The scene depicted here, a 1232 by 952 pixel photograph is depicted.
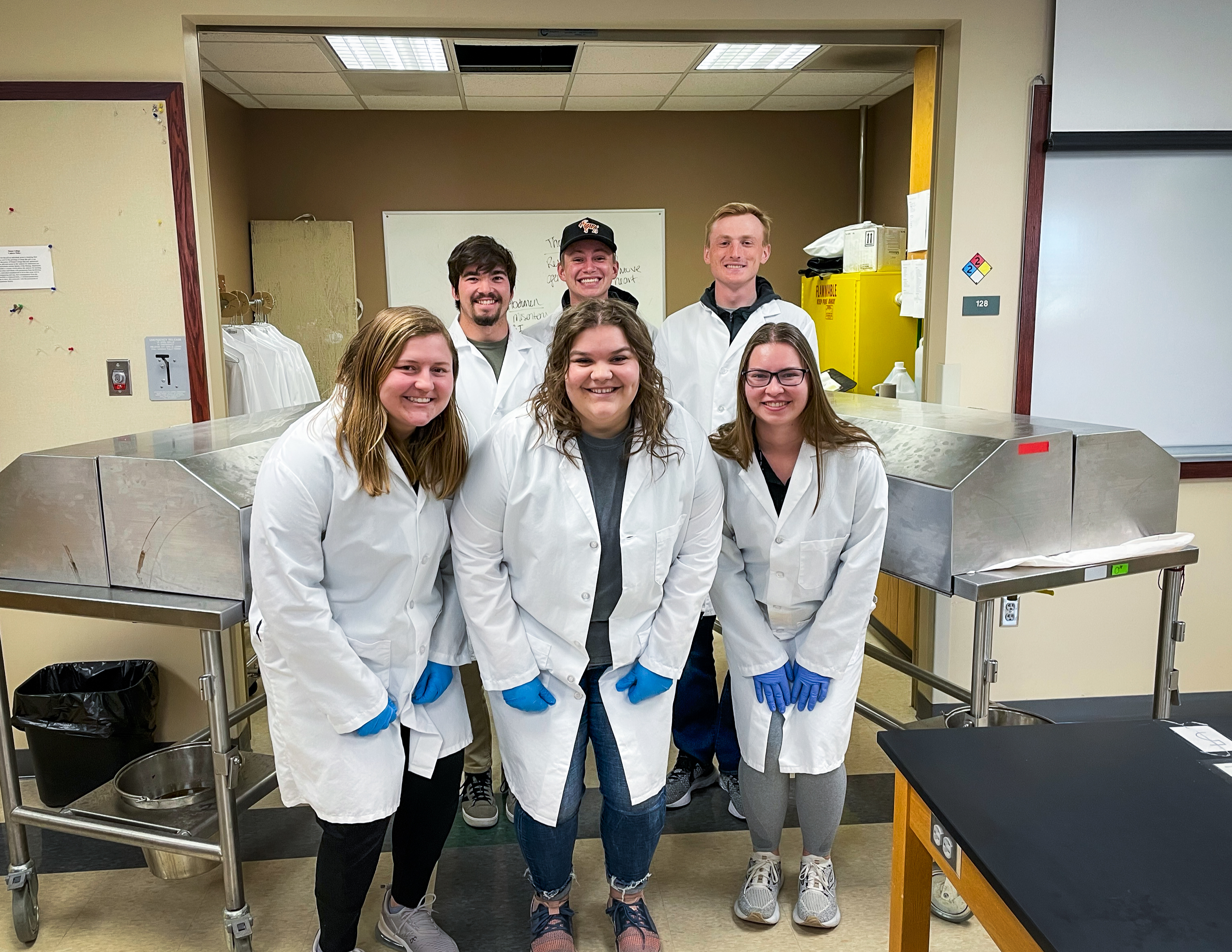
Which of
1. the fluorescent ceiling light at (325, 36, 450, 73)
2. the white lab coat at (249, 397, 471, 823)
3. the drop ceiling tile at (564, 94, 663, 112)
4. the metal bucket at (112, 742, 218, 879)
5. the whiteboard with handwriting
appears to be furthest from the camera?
the whiteboard with handwriting

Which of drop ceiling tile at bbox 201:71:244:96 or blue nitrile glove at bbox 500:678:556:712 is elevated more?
drop ceiling tile at bbox 201:71:244:96

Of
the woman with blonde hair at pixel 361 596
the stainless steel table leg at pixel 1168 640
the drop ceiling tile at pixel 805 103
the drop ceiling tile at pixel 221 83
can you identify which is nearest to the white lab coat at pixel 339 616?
the woman with blonde hair at pixel 361 596

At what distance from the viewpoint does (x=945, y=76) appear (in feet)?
8.78

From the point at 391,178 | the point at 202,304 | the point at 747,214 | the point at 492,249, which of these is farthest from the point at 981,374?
the point at 391,178

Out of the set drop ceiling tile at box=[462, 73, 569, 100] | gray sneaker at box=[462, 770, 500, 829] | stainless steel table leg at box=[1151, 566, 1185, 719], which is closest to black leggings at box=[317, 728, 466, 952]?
gray sneaker at box=[462, 770, 500, 829]

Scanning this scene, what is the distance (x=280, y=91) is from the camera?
4.65m

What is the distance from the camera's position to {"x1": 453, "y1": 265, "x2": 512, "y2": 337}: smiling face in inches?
88.7

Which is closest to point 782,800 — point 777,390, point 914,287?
point 777,390

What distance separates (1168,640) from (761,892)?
1.13m

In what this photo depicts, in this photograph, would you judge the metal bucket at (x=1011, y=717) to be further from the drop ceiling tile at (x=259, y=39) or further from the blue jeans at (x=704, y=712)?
the drop ceiling tile at (x=259, y=39)

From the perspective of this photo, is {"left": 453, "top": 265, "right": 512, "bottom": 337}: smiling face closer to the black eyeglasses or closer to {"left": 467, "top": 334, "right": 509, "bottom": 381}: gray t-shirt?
{"left": 467, "top": 334, "right": 509, "bottom": 381}: gray t-shirt

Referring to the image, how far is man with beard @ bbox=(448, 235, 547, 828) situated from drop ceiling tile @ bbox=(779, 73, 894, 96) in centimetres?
281

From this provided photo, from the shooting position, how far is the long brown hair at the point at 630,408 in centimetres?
170

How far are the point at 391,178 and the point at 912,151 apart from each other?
10.6ft
